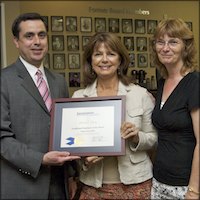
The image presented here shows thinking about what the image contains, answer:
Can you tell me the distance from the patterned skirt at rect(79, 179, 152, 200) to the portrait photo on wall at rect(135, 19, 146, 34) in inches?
46.5

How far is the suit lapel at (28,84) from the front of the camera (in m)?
1.67

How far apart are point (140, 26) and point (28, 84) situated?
47.7 inches

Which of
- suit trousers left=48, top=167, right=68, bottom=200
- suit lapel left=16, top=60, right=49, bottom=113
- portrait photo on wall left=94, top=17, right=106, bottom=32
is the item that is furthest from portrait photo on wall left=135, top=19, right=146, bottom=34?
suit trousers left=48, top=167, right=68, bottom=200

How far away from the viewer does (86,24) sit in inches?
125

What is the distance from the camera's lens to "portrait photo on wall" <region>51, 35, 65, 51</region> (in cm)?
325

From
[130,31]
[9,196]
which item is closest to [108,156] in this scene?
[9,196]

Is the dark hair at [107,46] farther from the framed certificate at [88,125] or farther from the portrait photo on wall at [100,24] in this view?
the portrait photo on wall at [100,24]

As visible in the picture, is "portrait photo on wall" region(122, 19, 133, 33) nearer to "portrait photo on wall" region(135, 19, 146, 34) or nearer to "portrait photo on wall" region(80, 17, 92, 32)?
"portrait photo on wall" region(135, 19, 146, 34)

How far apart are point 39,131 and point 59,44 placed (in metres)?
1.73

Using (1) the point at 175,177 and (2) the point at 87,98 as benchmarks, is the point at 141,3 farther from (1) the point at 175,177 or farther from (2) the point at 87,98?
(1) the point at 175,177

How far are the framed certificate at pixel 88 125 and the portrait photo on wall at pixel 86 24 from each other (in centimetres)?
153

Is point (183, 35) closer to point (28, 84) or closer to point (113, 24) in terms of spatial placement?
point (28, 84)

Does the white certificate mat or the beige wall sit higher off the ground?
the beige wall

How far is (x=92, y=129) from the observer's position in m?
1.70
